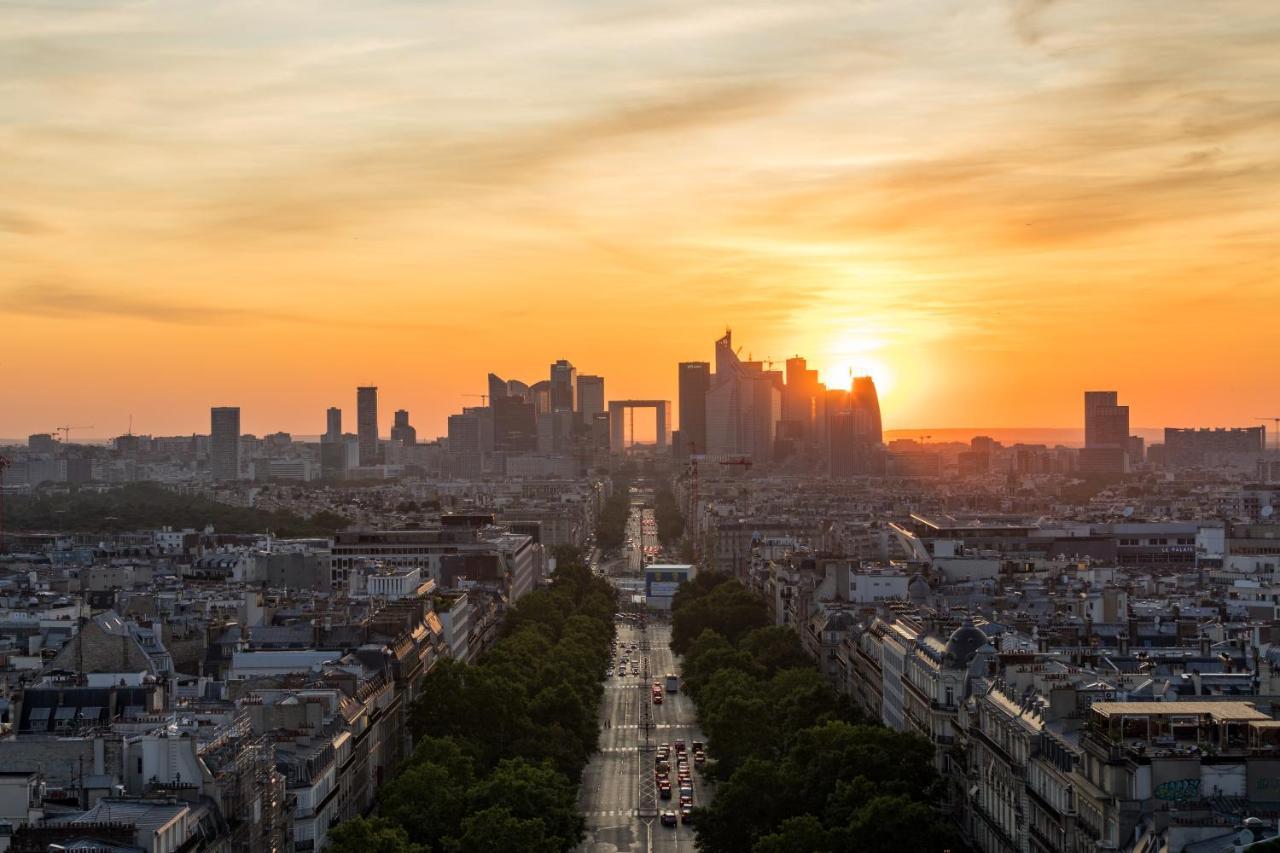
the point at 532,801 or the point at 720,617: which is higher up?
the point at 720,617

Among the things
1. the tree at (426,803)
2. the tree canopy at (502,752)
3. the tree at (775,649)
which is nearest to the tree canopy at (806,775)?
the tree canopy at (502,752)

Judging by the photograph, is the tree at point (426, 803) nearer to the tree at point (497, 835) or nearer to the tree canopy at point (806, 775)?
the tree at point (497, 835)

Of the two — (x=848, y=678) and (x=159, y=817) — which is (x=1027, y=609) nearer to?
(x=848, y=678)

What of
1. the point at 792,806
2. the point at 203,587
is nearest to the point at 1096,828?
the point at 792,806

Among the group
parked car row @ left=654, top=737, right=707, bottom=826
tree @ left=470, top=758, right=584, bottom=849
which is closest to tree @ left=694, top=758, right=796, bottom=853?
parked car row @ left=654, top=737, right=707, bottom=826

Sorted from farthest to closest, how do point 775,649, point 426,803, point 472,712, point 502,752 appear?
point 775,649
point 472,712
point 502,752
point 426,803

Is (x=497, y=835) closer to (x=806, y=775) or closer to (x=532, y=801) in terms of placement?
(x=532, y=801)

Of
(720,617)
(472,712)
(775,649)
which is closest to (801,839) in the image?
(472,712)

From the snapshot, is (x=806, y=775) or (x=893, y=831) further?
(x=806, y=775)
